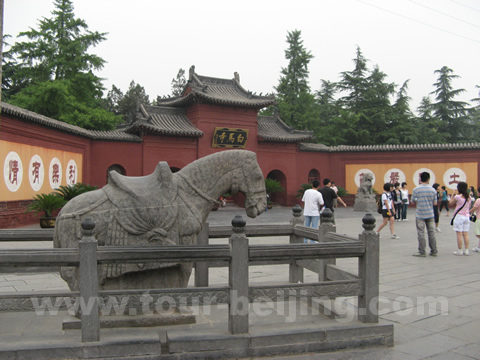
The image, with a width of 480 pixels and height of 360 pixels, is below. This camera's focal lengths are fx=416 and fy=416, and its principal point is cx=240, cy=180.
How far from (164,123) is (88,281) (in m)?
17.6

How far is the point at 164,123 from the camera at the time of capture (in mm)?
20078

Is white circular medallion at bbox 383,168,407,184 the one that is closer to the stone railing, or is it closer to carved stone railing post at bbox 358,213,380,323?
the stone railing

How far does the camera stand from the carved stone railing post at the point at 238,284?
3.27 meters

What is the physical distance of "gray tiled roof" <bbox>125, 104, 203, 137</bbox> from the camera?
62.2 feet

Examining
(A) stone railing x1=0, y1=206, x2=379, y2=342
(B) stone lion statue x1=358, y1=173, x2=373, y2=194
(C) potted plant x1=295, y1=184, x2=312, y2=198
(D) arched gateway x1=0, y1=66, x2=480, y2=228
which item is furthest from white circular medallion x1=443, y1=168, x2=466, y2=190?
(A) stone railing x1=0, y1=206, x2=379, y2=342

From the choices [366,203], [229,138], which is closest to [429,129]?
[366,203]

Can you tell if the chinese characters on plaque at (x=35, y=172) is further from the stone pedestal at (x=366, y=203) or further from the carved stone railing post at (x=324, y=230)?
the stone pedestal at (x=366, y=203)

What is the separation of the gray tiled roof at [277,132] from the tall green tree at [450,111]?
15960mm

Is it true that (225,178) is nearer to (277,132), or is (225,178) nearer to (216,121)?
(216,121)

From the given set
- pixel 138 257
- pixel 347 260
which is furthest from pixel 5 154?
pixel 138 257

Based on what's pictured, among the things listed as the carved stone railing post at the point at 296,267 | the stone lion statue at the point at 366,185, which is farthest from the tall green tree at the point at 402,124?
the carved stone railing post at the point at 296,267

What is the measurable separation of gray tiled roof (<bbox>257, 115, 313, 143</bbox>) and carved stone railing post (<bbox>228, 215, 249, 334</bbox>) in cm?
1856

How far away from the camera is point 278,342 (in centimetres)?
331

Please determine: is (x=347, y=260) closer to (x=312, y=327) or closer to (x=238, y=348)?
(x=312, y=327)
